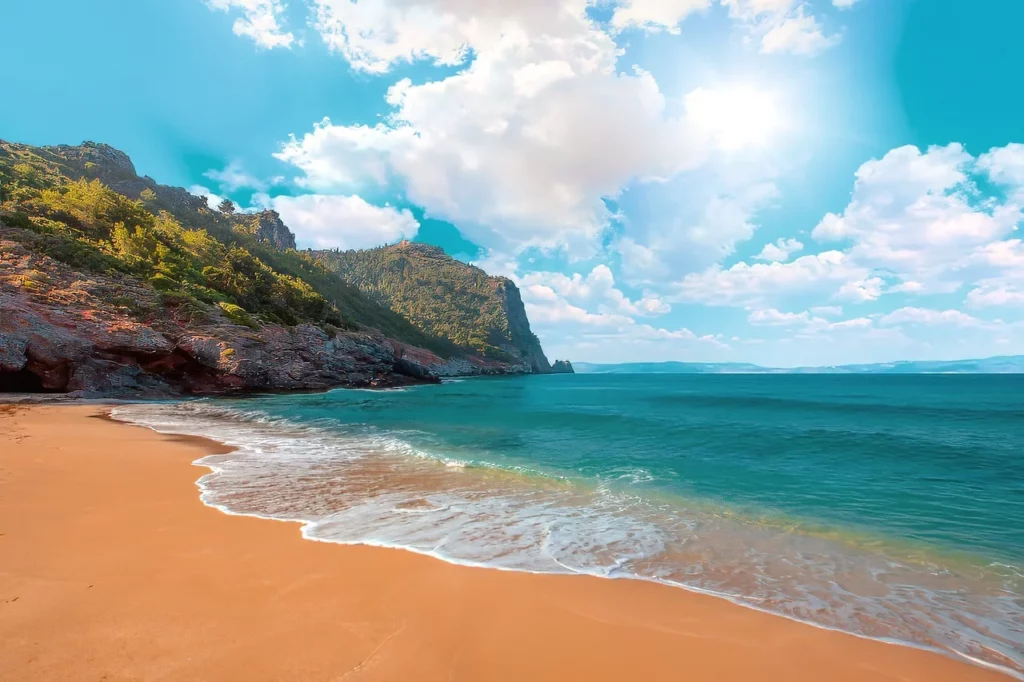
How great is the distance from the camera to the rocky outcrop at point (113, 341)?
89.2 feet

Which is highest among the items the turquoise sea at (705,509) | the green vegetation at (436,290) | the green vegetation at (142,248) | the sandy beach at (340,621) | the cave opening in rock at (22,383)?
the green vegetation at (436,290)

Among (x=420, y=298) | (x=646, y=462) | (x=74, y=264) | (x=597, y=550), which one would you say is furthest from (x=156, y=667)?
(x=420, y=298)

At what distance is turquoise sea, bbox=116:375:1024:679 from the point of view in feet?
19.1

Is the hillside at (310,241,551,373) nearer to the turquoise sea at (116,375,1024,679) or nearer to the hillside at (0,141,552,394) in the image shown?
the hillside at (0,141,552,394)

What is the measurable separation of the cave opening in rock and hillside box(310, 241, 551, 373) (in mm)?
112762

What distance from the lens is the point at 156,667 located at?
11.2 feet

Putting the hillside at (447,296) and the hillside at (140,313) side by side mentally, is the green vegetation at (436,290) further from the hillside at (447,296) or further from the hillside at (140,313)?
the hillside at (140,313)

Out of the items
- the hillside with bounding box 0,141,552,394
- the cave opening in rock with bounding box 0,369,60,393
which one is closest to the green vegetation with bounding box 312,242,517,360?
the hillside with bounding box 0,141,552,394

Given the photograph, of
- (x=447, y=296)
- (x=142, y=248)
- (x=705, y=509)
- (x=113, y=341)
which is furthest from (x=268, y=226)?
(x=705, y=509)

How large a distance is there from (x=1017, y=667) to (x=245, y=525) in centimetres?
1022

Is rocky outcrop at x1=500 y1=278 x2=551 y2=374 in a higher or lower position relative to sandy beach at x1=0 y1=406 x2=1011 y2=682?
higher

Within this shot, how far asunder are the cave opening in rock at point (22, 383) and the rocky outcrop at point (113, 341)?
1.8 inches

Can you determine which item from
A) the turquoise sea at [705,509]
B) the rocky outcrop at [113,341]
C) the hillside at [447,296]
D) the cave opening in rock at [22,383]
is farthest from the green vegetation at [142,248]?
the hillside at [447,296]

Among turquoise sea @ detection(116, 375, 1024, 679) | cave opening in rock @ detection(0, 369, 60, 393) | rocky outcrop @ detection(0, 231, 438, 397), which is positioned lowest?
turquoise sea @ detection(116, 375, 1024, 679)
